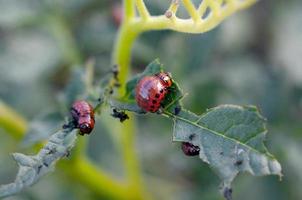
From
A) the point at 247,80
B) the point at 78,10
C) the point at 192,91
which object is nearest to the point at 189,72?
the point at 192,91

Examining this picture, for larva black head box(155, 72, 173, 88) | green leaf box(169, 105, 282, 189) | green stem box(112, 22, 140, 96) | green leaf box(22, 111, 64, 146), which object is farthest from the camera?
green leaf box(22, 111, 64, 146)

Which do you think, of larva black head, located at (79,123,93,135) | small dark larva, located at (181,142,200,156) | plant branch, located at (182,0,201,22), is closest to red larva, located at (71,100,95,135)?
larva black head, located at (79,123,93,135)

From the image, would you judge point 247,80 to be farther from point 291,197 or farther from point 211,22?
point 211,22

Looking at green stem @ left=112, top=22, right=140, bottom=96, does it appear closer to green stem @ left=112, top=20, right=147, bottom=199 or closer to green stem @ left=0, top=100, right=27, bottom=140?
green stem @ left=112, top=20, right=147, bottom=199

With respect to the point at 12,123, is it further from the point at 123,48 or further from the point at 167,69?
the point at 167,69

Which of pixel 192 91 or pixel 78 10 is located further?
pixel 78 10

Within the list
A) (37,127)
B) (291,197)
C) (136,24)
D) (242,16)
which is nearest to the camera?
(136,24)

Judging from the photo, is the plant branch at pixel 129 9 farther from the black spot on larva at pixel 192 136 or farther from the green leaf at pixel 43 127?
the green leaf at pixel 43 127

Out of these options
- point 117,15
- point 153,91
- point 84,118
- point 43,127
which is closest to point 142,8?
point 153,91
